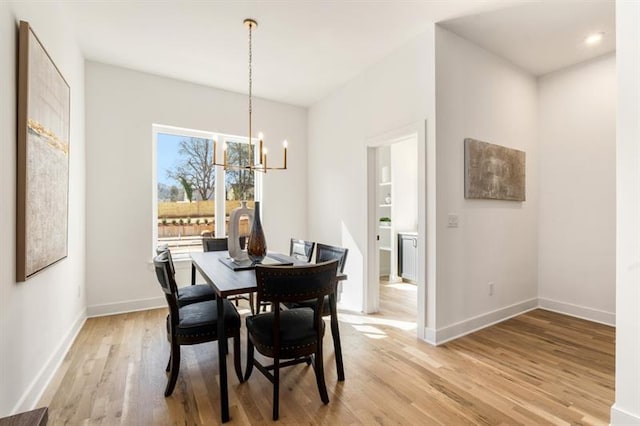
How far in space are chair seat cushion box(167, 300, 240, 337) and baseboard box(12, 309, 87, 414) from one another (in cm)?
92

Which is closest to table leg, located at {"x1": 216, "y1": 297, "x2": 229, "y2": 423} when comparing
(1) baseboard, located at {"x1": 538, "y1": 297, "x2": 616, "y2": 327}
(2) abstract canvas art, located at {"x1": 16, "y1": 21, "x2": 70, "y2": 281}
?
(2) abstract canvas art, located at {"x1": 16, "y1": 21, "x2": 70, "y2": 281}

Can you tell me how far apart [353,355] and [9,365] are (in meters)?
2.26

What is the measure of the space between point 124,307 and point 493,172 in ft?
15.0

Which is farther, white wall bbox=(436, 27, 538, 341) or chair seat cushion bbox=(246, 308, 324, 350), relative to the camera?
white wall bbox=(436, 27, 538, 341)

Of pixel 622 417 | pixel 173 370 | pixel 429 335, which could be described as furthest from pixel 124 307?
pixel 622 417

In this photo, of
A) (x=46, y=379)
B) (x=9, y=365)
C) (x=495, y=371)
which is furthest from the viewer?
(x=495, y=371)

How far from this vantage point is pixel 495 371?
2.39 meters

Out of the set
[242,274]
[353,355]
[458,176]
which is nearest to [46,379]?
[242,274]

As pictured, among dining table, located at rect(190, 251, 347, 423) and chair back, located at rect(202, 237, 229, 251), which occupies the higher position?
chair back, located at rect(202, 237, 229, 251)

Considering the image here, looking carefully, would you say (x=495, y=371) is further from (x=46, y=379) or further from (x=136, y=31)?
(x=136, y=31)

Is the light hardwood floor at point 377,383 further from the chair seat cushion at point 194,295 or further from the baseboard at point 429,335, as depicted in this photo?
the chair seat cushion at point 194,295

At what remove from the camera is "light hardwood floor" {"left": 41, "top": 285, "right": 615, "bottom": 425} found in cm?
187

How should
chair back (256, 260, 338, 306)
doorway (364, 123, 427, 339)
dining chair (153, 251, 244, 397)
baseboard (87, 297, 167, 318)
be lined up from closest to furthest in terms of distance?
chair back (256, 260, 338, 306)
dining chair (153, 251, 244, 397)
baseboard (87, 297, 167, 318)
doorway (364, 123, 427, 339)

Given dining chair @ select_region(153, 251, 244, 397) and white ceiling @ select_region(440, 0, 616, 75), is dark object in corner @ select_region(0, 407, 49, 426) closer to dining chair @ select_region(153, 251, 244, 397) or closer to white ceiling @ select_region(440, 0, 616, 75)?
dining chair @ select_region(153, 251, 244, 397)
